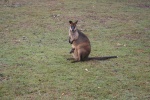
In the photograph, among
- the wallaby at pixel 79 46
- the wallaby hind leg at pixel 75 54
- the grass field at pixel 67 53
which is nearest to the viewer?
the grass field at pixel 67 53

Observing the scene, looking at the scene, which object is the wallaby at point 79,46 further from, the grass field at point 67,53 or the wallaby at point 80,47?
the grass field at point 67,53

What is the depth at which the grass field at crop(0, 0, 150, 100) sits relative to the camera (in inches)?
221

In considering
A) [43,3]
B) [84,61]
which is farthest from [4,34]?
[43,3]

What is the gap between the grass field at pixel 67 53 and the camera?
5.61m

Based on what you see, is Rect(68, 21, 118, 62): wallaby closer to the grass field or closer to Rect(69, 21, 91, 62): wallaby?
Rect(69, 21, 91, 62): wallaby

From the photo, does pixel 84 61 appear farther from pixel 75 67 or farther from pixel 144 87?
pixel 144 87

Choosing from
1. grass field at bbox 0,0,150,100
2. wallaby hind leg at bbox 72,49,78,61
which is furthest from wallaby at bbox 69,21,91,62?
grass field at bbox 0,0,150,100

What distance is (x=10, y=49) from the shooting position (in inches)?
323

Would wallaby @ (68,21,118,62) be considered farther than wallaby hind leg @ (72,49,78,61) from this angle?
No

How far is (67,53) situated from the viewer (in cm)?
808

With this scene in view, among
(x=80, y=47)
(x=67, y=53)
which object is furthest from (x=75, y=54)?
(x=67, y=53)

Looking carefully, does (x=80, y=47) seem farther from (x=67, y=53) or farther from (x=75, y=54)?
(x=67, y=53)

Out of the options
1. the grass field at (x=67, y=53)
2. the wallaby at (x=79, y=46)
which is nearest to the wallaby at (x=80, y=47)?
the wallaby at (x=79, y=46)

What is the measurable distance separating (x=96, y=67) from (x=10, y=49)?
262 centimetres
